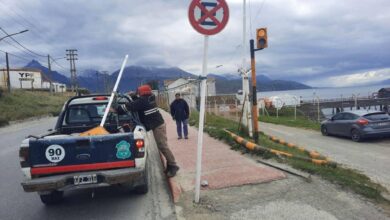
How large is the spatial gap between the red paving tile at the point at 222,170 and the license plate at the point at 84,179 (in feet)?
5.26

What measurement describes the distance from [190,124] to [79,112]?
37.7ft

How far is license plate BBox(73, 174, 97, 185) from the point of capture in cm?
539

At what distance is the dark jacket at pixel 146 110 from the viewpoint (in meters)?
6.98

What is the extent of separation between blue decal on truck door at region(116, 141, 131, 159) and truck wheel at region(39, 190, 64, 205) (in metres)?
1.51

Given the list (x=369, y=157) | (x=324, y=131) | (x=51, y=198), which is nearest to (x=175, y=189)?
(x=51, y=198)

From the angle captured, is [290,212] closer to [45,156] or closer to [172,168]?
[172,168]

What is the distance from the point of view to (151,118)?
7.07 metres

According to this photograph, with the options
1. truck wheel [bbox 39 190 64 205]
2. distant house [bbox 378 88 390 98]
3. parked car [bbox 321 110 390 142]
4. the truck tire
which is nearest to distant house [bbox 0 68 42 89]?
distant house [bbox 378 88 390 98]

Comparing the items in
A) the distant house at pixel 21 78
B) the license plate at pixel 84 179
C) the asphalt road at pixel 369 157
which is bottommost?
the asphalt road at pixel 369 157

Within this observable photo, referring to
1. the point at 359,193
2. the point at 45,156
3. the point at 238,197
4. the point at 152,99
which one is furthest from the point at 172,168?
the point at 359,193

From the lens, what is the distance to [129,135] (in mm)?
5613

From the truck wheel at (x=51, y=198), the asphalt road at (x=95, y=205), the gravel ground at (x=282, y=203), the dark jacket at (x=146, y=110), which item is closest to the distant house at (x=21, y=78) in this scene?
the asphalt road at (x=95, y=205)

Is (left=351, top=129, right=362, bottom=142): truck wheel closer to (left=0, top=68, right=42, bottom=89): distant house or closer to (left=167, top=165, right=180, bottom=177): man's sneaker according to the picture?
(left=167, top=165, right=180, bottom=177): man's sneaker

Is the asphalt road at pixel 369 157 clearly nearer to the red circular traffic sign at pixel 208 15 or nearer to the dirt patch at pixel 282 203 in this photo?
the dirt patch at pixel 282 203
